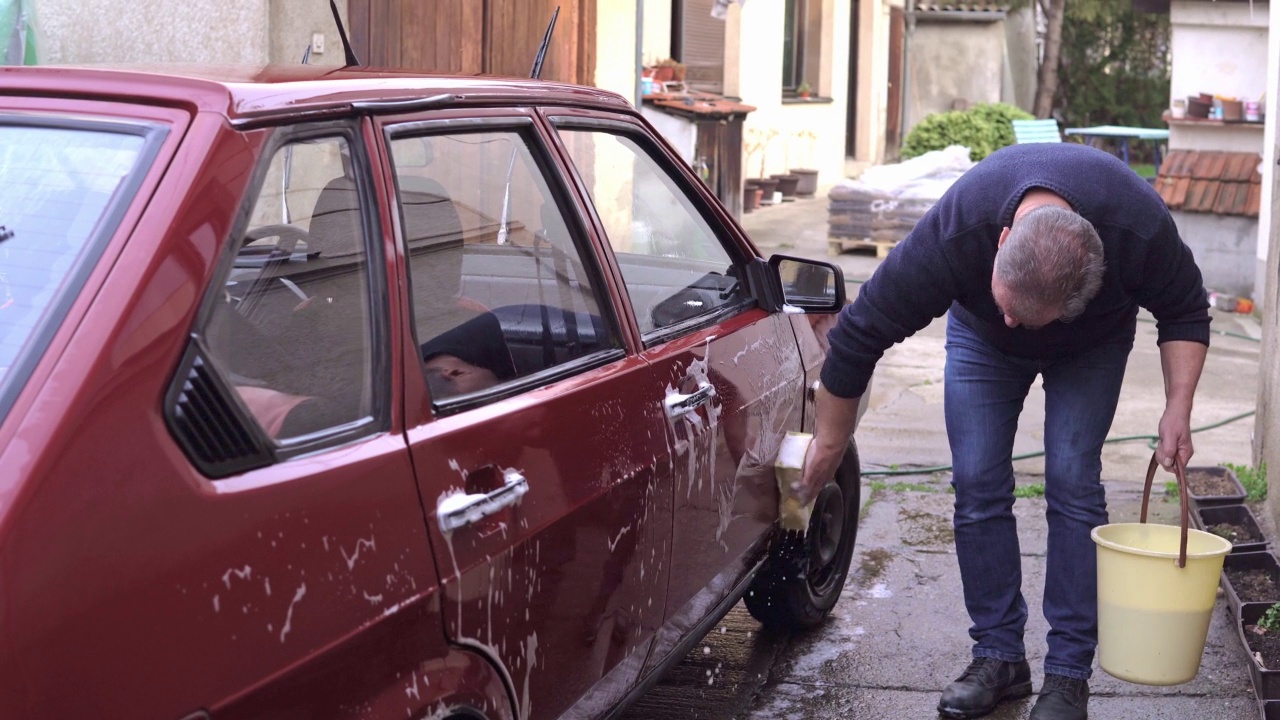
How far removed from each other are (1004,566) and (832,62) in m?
16.7

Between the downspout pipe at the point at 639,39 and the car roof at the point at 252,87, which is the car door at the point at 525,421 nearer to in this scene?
the car roof at the point at 252,87

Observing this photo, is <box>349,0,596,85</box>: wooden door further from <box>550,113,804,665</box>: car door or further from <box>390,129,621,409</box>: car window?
<box>390,129,621,409</box>: car window

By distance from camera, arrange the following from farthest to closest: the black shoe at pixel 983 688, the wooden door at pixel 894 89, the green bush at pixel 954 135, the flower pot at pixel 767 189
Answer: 1. the wooden door at pixel 894 89
2. the green bush at pixel 954 135
3. the flower pot at pixel 767 189
4. the black shoe at pixel 983 688

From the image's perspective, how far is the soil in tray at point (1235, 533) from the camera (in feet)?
15.5

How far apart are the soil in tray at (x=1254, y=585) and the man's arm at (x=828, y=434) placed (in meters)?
1.63

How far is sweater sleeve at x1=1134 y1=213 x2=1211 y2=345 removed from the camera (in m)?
3.04

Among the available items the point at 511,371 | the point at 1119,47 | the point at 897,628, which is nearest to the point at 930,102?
the point at 1119,47

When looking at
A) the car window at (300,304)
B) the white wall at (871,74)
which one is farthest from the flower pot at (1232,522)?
the white wall at (871,74)

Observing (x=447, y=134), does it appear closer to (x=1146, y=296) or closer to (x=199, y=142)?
(x=199, y=142)

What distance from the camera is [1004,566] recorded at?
353cm

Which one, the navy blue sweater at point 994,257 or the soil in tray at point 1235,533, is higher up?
the navy blue sweater at point 994,257

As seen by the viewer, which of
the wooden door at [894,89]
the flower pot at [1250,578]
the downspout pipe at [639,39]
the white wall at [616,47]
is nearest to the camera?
the flower pot at [1250,578]

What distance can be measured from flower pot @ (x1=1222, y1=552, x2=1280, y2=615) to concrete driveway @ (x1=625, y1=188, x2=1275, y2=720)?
107mm

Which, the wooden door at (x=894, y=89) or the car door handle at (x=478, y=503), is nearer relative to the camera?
the car door handle at (x=478, y=503)
